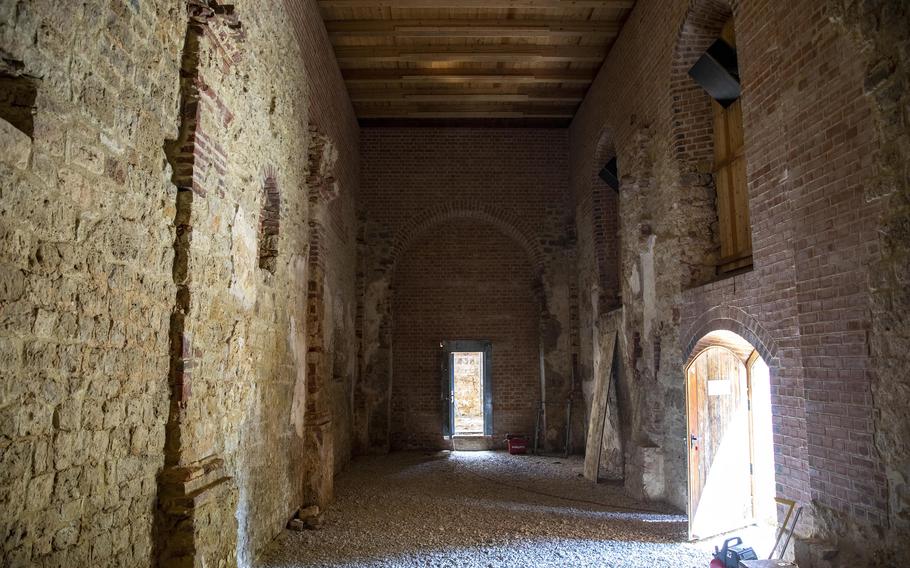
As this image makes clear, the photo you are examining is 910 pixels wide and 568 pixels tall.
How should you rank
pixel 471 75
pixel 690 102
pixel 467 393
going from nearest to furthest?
1. pixel 690 102
2. pixel 471 75
3. pixel 467 393

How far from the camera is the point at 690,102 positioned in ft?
22.6

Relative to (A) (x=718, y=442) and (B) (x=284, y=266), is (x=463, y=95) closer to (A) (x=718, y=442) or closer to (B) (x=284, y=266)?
(B) (x=284, y=266)

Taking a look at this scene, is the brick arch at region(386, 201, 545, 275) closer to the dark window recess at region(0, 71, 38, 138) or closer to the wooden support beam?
the wooden support beam

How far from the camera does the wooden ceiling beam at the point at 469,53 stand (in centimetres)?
938

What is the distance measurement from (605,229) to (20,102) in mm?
9308

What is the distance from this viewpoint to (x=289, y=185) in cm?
655

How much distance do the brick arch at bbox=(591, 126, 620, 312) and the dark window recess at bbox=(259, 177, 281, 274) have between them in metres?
6.09

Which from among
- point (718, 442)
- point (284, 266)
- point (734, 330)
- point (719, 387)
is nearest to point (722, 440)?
point (718, 442)

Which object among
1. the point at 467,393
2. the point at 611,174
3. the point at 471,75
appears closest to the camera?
the point at 611,174

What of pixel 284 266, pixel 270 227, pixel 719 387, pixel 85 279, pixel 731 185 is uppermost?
pixel 731 185

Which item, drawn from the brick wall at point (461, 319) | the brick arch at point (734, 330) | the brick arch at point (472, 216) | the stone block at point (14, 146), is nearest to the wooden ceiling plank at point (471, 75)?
the brick arch at point (472, 216)

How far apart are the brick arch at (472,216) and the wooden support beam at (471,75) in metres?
2.80

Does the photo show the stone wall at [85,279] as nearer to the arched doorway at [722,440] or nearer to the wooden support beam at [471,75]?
the arched doorway at [722,440]

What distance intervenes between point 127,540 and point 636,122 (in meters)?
7.68
